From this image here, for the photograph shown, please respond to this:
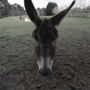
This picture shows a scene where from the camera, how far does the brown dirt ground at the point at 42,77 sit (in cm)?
295

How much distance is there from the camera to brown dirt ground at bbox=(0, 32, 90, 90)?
2947mm

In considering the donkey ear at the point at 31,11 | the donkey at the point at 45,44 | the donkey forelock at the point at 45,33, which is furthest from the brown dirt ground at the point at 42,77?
the donkey ear at the point at 31,11

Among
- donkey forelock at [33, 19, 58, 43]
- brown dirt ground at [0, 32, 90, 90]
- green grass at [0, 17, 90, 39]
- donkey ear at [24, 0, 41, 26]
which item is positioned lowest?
brown dirt ground at [0, 32, 90, 90]

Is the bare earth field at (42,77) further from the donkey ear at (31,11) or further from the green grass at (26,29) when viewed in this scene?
the green grass at (26,29)

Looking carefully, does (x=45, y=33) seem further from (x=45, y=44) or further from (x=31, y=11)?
(x=31, y=11)

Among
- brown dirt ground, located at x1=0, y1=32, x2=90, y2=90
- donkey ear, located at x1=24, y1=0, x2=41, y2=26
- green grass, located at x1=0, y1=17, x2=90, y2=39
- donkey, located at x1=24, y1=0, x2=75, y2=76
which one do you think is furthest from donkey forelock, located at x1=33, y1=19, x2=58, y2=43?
green grass, located at x1=0, y1=17, x2=90, y2=39

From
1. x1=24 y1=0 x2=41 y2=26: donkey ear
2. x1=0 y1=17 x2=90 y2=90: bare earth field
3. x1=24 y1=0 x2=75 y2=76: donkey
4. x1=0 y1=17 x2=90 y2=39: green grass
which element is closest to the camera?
x1=24 y1=0 x2=75 y2=76: donkey

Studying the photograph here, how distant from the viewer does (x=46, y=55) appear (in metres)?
2.34

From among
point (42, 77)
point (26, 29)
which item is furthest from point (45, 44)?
point (26, 29)

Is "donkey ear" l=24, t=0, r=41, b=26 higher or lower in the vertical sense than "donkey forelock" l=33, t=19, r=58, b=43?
higher

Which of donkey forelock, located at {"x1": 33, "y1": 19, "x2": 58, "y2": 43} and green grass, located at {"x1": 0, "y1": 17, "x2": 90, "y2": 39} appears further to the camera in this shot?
green grass, located at {"x1": 0, "y1": 17, "x2": 90, "y2": 39}

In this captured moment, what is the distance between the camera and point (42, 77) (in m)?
3.25

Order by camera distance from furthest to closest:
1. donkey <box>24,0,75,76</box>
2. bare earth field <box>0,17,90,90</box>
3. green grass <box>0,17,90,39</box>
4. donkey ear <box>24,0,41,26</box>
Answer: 1. green grass <box>0,17,90,39</box>
2. bare earth field <box>0,17,90,90</box>
3. donkey ear <box>24,0,41,26</box>
4. donkey <box>24,0,75,76</box>

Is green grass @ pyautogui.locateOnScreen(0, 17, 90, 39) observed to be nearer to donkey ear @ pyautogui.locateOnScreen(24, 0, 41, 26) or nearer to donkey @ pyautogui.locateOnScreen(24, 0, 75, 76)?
donkey ear @ pyautogui.locateOnScreen(24, 0, 41, 26)
